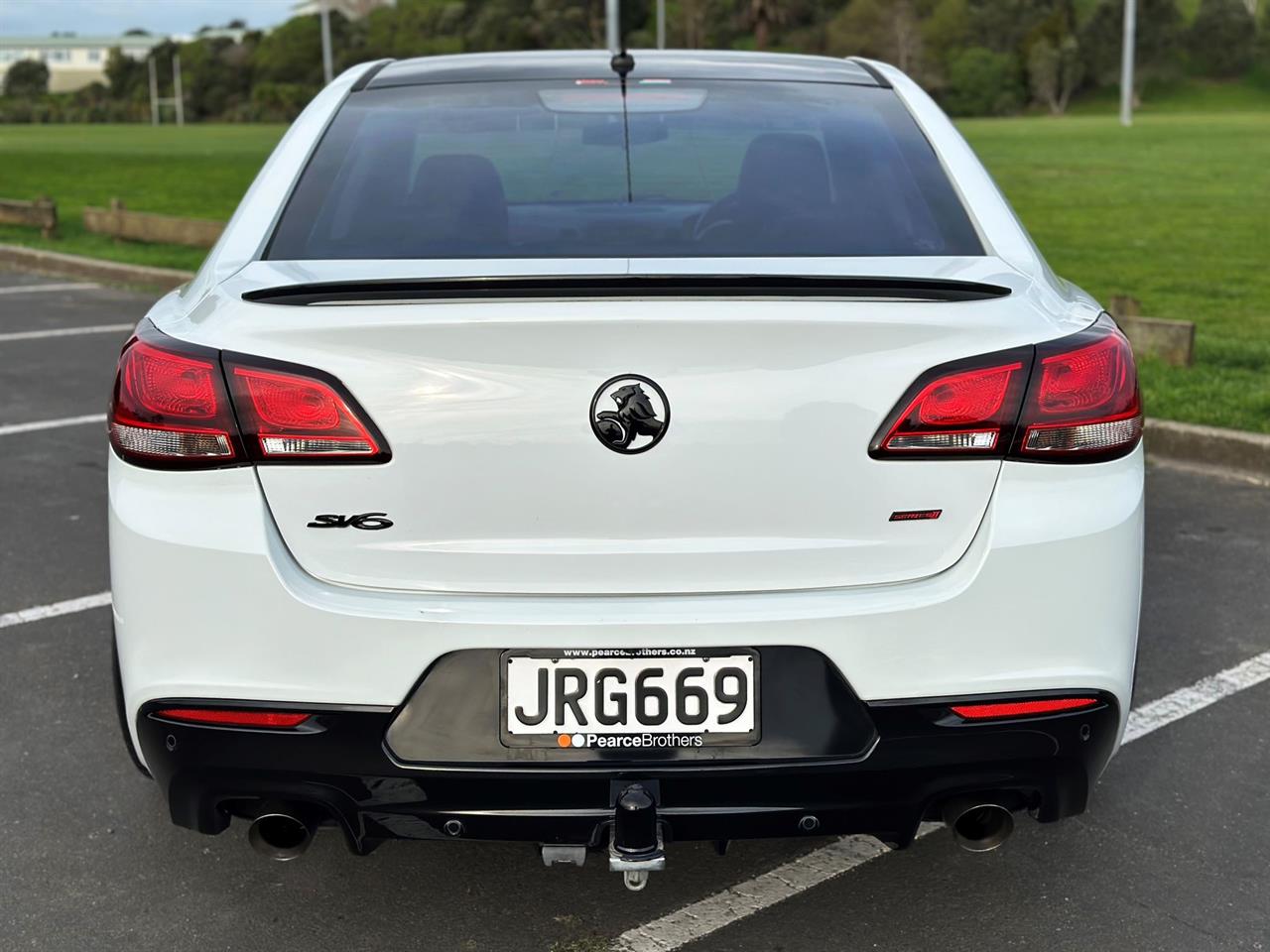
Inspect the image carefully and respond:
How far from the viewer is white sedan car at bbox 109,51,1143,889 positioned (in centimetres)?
228

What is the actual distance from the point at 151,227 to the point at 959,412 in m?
14.9

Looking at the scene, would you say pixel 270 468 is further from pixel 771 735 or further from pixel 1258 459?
pixel 1258 459

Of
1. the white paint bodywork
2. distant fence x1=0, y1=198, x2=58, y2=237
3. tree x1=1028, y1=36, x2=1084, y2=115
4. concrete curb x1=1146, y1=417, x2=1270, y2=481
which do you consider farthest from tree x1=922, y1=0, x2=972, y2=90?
the white paint bodywork

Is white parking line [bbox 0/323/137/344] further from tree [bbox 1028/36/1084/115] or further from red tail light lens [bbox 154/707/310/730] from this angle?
tree [bbox 1028/36/1084/115]

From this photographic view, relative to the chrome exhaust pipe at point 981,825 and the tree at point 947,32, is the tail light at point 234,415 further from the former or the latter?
the tree at point 947,32

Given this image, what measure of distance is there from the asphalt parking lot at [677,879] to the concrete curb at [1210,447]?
2.55 metres

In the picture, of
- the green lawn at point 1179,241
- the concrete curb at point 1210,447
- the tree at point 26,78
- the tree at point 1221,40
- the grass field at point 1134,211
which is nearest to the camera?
the concrete curb at point 1210,447

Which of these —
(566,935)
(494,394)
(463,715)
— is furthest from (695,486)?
(566,935)

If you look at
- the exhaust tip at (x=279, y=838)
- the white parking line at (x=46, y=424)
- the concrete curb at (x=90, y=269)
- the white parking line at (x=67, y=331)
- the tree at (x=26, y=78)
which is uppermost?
the tree at (x=26, y=78)

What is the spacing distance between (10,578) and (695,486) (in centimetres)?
350

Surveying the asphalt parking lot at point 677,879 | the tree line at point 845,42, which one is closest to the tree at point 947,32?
the tree line at point 845,42

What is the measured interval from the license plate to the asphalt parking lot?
55 cm

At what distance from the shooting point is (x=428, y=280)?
7.72 feet

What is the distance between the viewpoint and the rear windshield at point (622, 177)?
9.29ft
